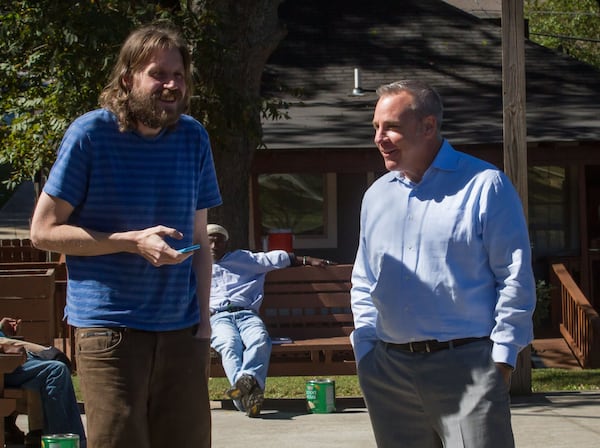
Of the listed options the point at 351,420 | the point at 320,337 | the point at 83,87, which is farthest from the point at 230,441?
the point at 83,87

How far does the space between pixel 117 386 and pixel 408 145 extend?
133 cm

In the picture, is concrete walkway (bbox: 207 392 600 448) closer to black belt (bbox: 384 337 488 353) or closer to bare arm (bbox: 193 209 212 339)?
black belt (bbox: 384 337 488 353)

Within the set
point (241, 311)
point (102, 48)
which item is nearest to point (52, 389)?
point (241, 311)

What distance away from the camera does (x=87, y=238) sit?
3426 mm

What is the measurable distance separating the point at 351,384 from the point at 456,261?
642 centimetres

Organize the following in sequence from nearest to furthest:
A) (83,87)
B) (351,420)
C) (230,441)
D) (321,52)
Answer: (230,441) < (351,420) < (83,87) < (321,52)

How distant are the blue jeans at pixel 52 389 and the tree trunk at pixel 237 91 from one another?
4366 millimetres

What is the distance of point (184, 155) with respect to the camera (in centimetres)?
367

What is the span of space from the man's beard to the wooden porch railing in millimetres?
9861

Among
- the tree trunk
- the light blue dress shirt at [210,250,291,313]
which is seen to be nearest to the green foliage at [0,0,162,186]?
the tree trunk

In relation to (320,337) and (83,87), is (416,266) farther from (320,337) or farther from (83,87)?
(83,87)

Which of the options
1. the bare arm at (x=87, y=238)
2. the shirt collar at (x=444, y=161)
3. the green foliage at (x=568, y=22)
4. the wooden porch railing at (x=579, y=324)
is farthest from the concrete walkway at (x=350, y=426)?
the green foliage at (x=568, y=22)

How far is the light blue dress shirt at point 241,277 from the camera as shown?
8969 millimetres

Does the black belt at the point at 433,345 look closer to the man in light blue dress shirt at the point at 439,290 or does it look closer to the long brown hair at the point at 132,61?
the man in light blue dress shirt at the point at 439,290
